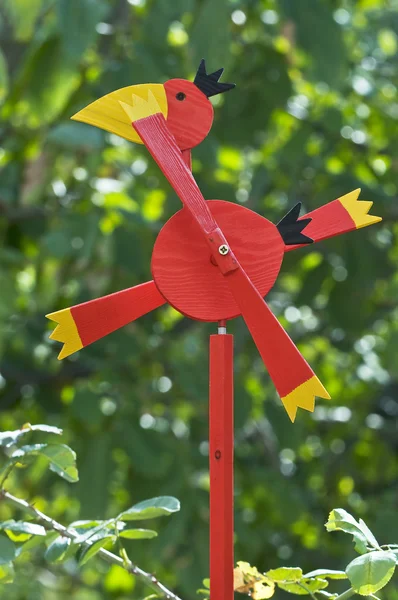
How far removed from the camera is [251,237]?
499mm

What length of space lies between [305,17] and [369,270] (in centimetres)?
40

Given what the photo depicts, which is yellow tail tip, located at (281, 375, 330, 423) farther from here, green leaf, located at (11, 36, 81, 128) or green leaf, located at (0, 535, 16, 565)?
green leaf, located at (11, 36, 81, 128)

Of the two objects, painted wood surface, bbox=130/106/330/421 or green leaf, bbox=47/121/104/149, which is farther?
green leaf, bbox=47/121/104/149

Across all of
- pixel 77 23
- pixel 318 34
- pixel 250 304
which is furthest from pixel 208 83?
pixel 318 34

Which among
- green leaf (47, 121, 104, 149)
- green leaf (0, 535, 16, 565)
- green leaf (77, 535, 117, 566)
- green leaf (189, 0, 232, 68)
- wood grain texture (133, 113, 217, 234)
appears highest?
wood grain texture (133, 113, 217, 234)

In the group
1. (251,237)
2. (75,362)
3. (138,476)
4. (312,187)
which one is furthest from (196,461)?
(251,237)

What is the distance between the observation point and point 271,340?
1.51 feet

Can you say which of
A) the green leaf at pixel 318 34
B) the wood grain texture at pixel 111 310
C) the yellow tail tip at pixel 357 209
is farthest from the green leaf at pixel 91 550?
the green leaf at pixel 318 34

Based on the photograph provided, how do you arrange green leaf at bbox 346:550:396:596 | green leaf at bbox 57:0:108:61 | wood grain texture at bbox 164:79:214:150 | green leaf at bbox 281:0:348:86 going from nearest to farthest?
green leaf at bbox 346:550:396:596 → wood grain texture at bbox 164:79:214:150 → green leaf at bbox 57:0:108:61 → green leaf at bbox 281:0:348:86

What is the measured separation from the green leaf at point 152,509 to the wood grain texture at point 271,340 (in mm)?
91

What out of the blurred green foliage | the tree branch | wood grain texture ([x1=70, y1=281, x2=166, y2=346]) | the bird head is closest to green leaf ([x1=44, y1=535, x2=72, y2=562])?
the tree branch

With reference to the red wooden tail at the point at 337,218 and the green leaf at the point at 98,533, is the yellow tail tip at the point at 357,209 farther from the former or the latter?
the green leaf at the point at 98,533

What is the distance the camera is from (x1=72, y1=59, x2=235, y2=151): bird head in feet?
1.63

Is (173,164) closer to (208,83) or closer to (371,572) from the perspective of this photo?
(208,83)
